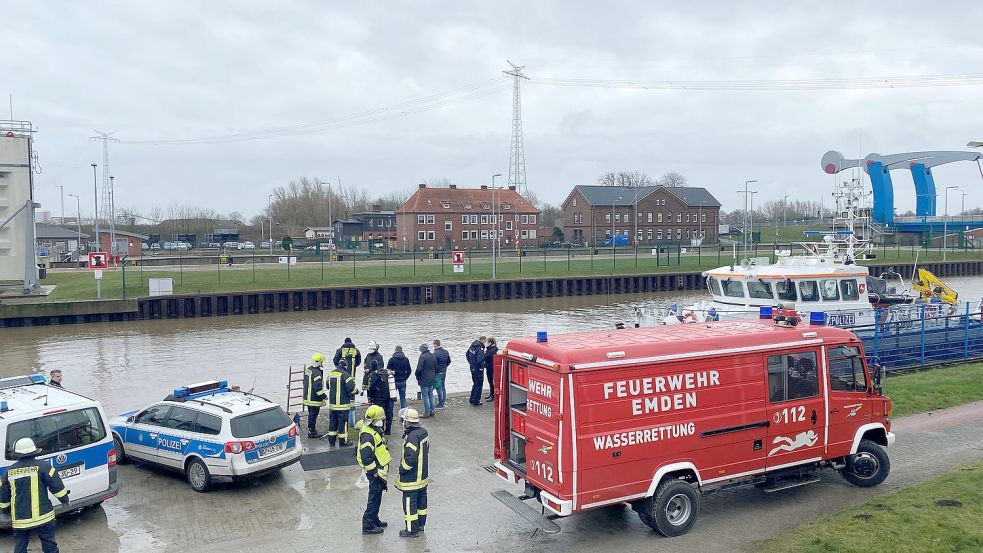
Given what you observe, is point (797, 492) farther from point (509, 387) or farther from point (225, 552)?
point (225, 552)

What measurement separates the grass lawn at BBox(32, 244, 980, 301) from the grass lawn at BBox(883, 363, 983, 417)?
36.7m

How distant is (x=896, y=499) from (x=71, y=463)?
11.2 meters

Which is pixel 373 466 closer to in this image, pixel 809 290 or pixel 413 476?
pixel 413 476

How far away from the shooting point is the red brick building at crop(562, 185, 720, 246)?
4094 inches

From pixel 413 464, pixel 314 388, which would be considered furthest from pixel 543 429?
pixel 314 388

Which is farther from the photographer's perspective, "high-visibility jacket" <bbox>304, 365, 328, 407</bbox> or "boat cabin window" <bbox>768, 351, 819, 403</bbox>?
"high-visibility jacket" <bbox>304, 365, 328, 407</bbox>

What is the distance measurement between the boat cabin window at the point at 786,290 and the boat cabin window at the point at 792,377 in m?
11.3

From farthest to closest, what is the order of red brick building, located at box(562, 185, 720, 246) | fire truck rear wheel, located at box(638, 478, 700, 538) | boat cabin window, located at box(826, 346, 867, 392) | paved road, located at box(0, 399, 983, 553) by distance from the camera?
1. red brick building, located at box(562, 185, 720, 246)
2. boat cabin window, located at box(826, 346, 867, 392)
3. paved road, located at box(0, 399, 983, 553)
4. fire truck rear wheel, located at box(638, 478, 700, 538)

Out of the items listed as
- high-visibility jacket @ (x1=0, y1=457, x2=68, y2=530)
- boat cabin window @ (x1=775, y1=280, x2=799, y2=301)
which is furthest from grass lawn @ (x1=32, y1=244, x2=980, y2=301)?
high-visibility jacket @ (x1=0, y1=457, x2=68, y2=530)

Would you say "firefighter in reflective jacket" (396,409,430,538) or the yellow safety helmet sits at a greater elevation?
the yellow safety helmet

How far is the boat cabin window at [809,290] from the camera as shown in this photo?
2158 cm

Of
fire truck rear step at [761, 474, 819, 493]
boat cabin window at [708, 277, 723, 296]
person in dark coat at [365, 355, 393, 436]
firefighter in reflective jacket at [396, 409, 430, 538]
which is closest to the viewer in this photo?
firefighter in reflective jacket at [396, 409, 430, 538]

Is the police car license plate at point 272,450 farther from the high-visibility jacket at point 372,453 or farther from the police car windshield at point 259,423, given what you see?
the high-visibility jacket at point 372,453

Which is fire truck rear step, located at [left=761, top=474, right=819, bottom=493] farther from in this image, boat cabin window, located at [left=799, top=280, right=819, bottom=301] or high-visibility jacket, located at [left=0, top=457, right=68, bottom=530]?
boat cabin window, located at [left=799, top=280, right=819, bottom=301]
